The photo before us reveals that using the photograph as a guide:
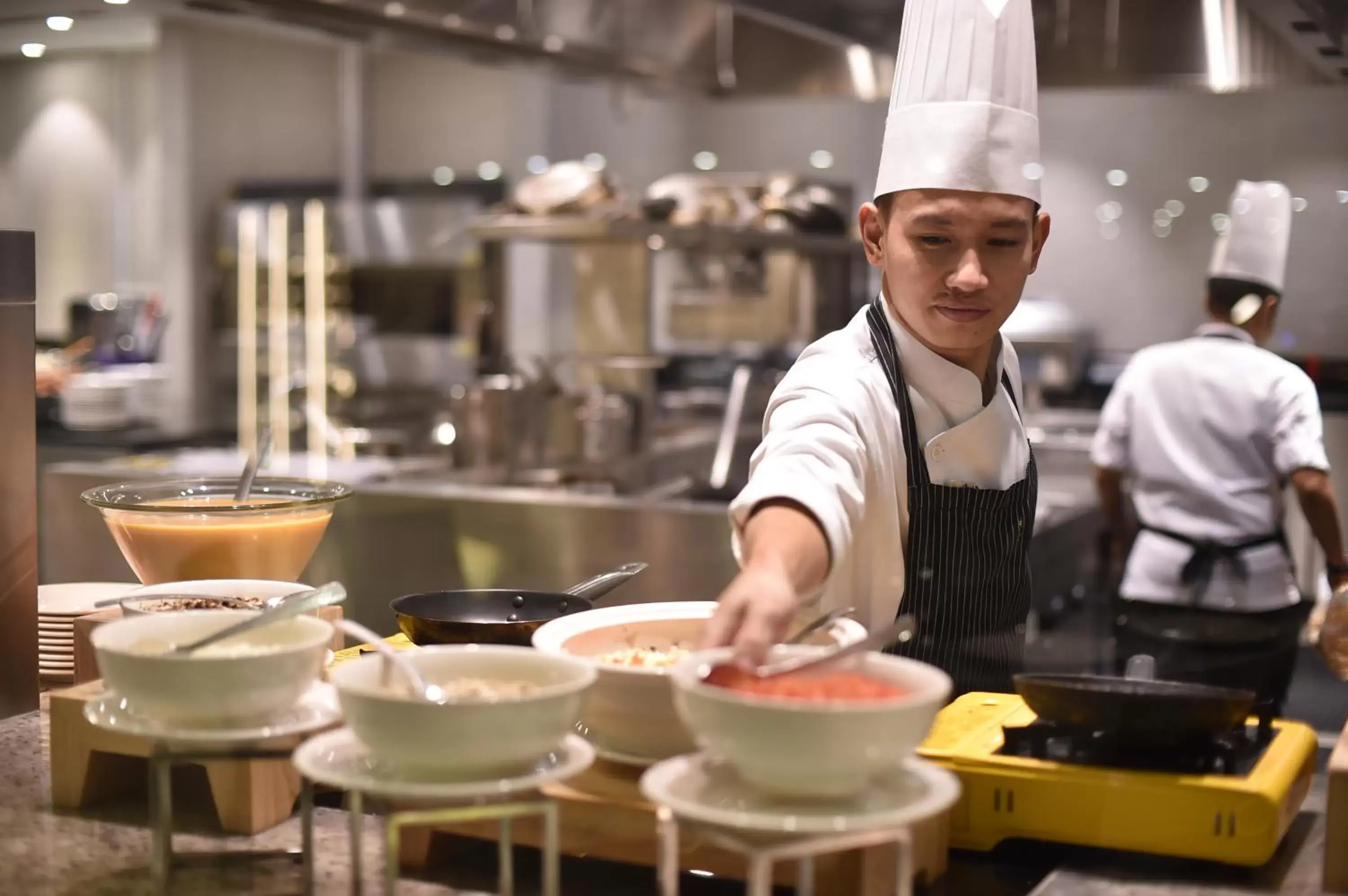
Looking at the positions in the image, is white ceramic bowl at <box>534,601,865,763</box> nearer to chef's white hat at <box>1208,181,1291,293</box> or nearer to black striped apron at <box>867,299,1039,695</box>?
black striped apron at <box>867,299,1039,695</box>

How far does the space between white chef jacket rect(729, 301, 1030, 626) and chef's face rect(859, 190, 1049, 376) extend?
0.28 feet

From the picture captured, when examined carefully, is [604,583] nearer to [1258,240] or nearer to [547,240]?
[547,240]

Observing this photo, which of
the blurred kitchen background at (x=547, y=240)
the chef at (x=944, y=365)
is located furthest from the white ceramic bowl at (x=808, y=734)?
the blurred kitchen background at (x=547, y=240)

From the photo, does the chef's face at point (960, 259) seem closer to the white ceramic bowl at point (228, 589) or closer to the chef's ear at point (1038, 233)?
the chef's ear at point (1038, 233)

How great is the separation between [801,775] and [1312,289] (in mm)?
6152

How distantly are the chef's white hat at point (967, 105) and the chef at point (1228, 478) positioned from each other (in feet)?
7.53

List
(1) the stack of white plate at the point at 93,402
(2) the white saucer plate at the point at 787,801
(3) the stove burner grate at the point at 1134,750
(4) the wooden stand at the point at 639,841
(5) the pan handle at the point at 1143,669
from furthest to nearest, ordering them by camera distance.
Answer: (1) the stack of white plate at the point at 93,402 < (5) the pan handle at the point at 1143,669 < (3) the stove burner grate at the point at 1134,750 < (4) the wooden stand at the point at 639,841 < (2) the white saucer plate at the point at 787,801

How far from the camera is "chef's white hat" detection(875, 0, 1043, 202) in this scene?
62.1 inches

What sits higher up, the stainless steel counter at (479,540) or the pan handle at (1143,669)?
the pan handle at (1143,669)

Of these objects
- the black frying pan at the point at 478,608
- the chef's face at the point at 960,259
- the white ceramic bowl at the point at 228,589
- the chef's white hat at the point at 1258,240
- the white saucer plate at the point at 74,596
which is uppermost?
the chef's white hat at the point at 1258,240

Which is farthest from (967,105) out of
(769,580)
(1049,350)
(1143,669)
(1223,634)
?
(1049,350)

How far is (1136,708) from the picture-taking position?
4.30 ft

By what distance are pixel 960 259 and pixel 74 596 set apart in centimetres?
127

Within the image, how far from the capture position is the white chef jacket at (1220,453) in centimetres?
373
